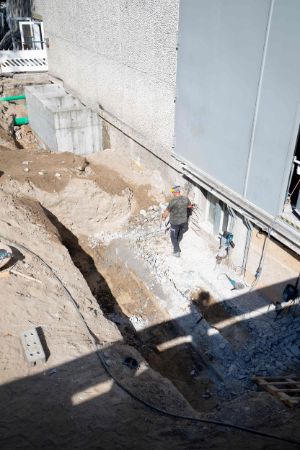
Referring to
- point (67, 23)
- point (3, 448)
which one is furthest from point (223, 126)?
point (67, 23)

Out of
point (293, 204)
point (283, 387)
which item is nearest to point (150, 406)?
point (283, 387)

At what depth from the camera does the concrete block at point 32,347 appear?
5.75 m

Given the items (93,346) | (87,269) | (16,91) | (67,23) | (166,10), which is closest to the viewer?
(93,346)

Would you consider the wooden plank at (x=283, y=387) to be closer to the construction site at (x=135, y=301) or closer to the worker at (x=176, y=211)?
the construction site at (x=135, y=301)

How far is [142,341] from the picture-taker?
838 centimetres

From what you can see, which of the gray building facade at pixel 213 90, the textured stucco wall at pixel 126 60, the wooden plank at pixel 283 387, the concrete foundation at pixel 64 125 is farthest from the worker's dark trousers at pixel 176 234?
the concrete foundation at pixel 64 125

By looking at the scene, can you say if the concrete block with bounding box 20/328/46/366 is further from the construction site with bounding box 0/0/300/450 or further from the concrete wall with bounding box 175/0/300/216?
the concrete wall with bounding box 175/0/300/216

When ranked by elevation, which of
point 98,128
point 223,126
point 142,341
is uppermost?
point 223,126

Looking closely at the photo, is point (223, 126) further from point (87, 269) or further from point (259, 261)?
point (87, 269)

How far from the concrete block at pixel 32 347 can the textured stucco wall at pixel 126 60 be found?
616 cm

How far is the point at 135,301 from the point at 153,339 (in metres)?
1.18

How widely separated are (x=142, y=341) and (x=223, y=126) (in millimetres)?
4895

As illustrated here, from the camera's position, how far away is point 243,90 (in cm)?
662

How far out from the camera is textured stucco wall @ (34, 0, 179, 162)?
955 cm
